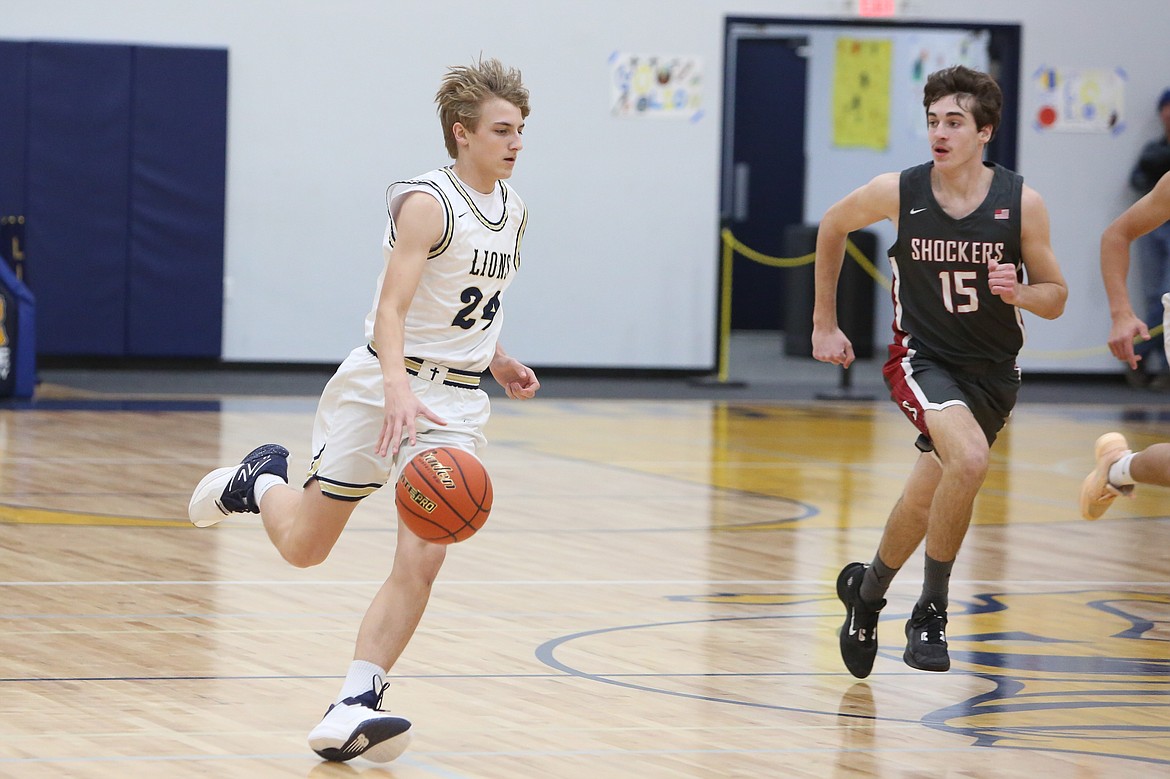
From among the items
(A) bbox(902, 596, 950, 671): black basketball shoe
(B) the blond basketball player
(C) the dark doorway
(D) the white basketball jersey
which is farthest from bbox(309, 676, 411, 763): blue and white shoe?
(C) the dark doorway

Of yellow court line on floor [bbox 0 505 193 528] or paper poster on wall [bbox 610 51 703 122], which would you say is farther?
paper poster on wall [bbox 610 51 703 122]

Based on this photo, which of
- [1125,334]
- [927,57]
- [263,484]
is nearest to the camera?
[263,484]

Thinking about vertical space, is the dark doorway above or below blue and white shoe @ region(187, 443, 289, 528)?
above

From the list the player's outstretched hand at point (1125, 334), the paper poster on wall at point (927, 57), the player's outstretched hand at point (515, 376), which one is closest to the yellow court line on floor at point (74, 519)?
the player's outstretched hand at point (515, 376)

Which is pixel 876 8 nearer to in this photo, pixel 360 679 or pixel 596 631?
pixel 596 631

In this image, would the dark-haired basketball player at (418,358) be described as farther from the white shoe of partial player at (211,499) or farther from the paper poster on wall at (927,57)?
the paper poster on wall at (927,57)

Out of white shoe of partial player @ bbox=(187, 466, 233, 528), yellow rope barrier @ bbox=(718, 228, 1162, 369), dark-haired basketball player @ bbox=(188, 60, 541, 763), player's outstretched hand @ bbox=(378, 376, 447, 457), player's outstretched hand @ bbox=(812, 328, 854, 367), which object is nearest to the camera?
player's outstretched hand @ bbox=(378, 376, 447, 457)

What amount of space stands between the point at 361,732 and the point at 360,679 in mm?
142

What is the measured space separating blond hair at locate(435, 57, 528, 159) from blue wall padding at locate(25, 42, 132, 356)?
32.6 ft

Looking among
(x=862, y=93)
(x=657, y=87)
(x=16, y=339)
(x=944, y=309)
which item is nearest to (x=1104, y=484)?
(x=944, y=309)

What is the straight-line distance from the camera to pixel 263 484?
4.11 meters

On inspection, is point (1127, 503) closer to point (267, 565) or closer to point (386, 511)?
point (386, 511)

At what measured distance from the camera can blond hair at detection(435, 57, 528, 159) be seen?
360cm

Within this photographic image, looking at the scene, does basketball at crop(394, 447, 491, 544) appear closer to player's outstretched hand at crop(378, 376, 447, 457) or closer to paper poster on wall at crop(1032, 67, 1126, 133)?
player's outstretched hand at crop(378, 376, 447, 457)
